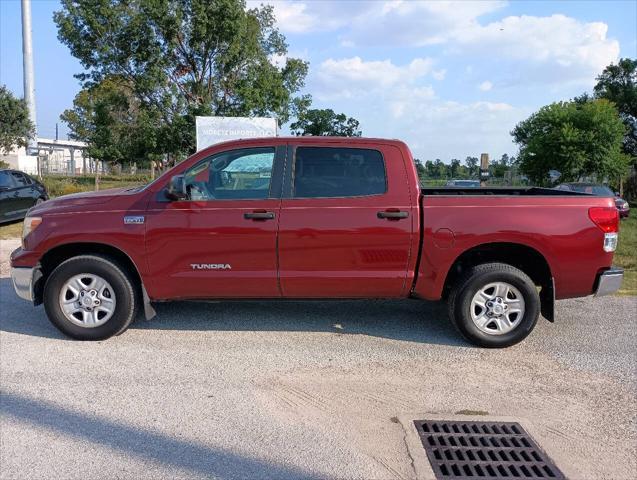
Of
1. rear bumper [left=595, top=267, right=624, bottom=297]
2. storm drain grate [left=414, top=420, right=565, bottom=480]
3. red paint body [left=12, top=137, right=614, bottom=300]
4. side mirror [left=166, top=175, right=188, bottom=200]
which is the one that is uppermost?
side mirror [left=166, top=175, right=188, bottom=200]

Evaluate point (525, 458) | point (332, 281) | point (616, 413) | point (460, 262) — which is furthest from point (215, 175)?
point (616, 413)

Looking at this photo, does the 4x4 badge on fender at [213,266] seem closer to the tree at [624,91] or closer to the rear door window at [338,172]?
the rear door window at [338,172]

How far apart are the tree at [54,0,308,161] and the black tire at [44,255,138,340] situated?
19.3 meters

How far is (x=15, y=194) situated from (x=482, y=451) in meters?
13.9

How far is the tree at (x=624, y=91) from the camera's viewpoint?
3878cm

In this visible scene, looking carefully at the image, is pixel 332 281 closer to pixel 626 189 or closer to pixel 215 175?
pixel 215 175

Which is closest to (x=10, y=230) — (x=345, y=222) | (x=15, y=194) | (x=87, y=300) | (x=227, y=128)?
(x=15, y=194)

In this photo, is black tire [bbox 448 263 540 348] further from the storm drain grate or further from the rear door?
the storm drain grate

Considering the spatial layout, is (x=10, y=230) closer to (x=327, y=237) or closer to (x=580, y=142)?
(x=327, y=237)

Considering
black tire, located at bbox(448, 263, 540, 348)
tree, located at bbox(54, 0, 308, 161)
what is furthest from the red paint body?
tree, located at bbox(54, 0, 308, 161)

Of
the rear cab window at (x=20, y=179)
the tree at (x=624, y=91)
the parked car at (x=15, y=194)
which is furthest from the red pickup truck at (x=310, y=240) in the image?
the tree at (x=624, y=91)

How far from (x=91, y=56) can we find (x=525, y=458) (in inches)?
988

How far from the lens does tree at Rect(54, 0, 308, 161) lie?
2245 centimetres

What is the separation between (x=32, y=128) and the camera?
94.6ft
